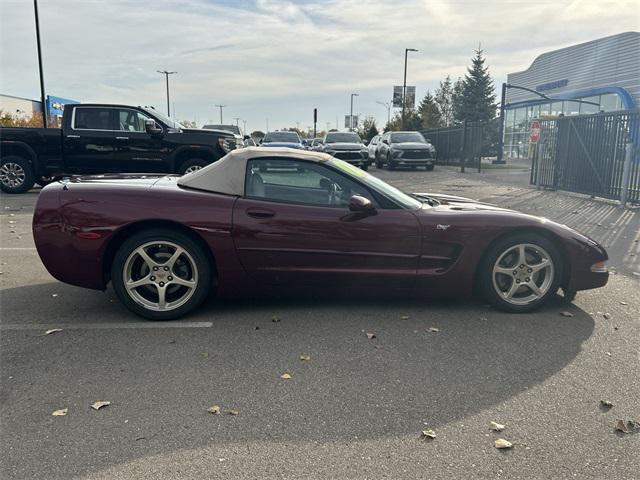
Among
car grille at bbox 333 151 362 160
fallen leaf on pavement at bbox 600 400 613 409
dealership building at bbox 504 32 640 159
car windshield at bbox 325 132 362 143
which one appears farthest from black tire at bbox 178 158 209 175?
dealership building at bbox 504 32 640 159

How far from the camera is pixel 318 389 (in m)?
3.03

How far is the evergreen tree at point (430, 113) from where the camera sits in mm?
51188

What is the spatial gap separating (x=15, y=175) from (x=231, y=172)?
1004cm

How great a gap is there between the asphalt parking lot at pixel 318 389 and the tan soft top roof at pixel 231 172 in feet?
3.42

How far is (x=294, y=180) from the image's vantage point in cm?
433

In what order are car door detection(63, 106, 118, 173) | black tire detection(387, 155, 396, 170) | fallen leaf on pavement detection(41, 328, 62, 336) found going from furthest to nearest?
1. black tire detection(387, 155, 396, 170)
2. car door detection(63, 106, 118, 173)
3. fallen leaf on pavement detection(41, 328, 62, 336)

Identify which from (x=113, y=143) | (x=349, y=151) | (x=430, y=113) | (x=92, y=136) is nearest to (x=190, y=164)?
(x=113, y=143)

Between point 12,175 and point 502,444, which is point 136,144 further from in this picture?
point 502,444

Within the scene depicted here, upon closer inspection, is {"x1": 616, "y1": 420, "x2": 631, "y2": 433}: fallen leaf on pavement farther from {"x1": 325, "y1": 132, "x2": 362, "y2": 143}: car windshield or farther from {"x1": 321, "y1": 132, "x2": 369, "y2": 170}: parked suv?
{"x1": 325, "y1": 132, "x2": 362, "y2": 143}: car windshield

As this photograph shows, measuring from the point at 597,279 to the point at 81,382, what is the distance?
4.03m

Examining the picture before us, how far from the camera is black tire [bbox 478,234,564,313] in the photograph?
4.25 metres

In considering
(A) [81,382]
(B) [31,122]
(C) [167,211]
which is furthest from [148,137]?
(B) [31,122]

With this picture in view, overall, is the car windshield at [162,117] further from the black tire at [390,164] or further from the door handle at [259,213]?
the black tire at [390,164]

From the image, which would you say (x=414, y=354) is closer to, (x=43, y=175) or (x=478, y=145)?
(x=43, y=175)
